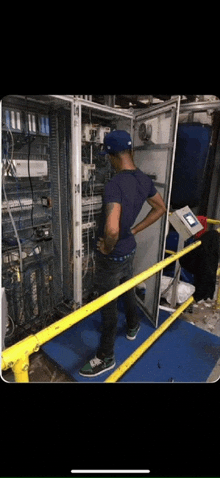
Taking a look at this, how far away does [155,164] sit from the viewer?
2.79m

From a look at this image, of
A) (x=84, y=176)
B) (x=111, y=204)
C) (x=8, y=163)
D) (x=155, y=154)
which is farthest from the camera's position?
(x=84, y=176)

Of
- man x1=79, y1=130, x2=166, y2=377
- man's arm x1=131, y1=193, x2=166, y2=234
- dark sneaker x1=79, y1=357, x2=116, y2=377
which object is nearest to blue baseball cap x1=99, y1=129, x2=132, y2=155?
man x1=79, y1=130, x2=166, y2=377

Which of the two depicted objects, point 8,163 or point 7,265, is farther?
point 7,265

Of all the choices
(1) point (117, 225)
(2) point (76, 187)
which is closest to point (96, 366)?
(1) point (117, 225)

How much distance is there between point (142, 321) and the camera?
308 centimetres

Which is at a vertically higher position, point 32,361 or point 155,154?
point 155,154

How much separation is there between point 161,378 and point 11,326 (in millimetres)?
1678

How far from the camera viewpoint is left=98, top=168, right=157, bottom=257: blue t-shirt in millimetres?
1798

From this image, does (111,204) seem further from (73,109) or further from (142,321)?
(142,321)

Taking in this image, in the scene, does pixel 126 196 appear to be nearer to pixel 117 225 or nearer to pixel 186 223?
pixel 117 225

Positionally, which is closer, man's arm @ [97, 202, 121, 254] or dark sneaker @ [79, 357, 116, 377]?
man's arm @ [97, 202, 121, 254]

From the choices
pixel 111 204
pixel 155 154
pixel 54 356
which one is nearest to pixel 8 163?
pixel 111 204

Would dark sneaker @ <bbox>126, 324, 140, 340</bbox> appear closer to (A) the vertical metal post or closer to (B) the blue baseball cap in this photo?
(A) the vertical metal post

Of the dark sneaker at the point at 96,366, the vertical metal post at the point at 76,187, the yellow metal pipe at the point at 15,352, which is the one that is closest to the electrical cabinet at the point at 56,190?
the vertical metal post at the point at 76,187
